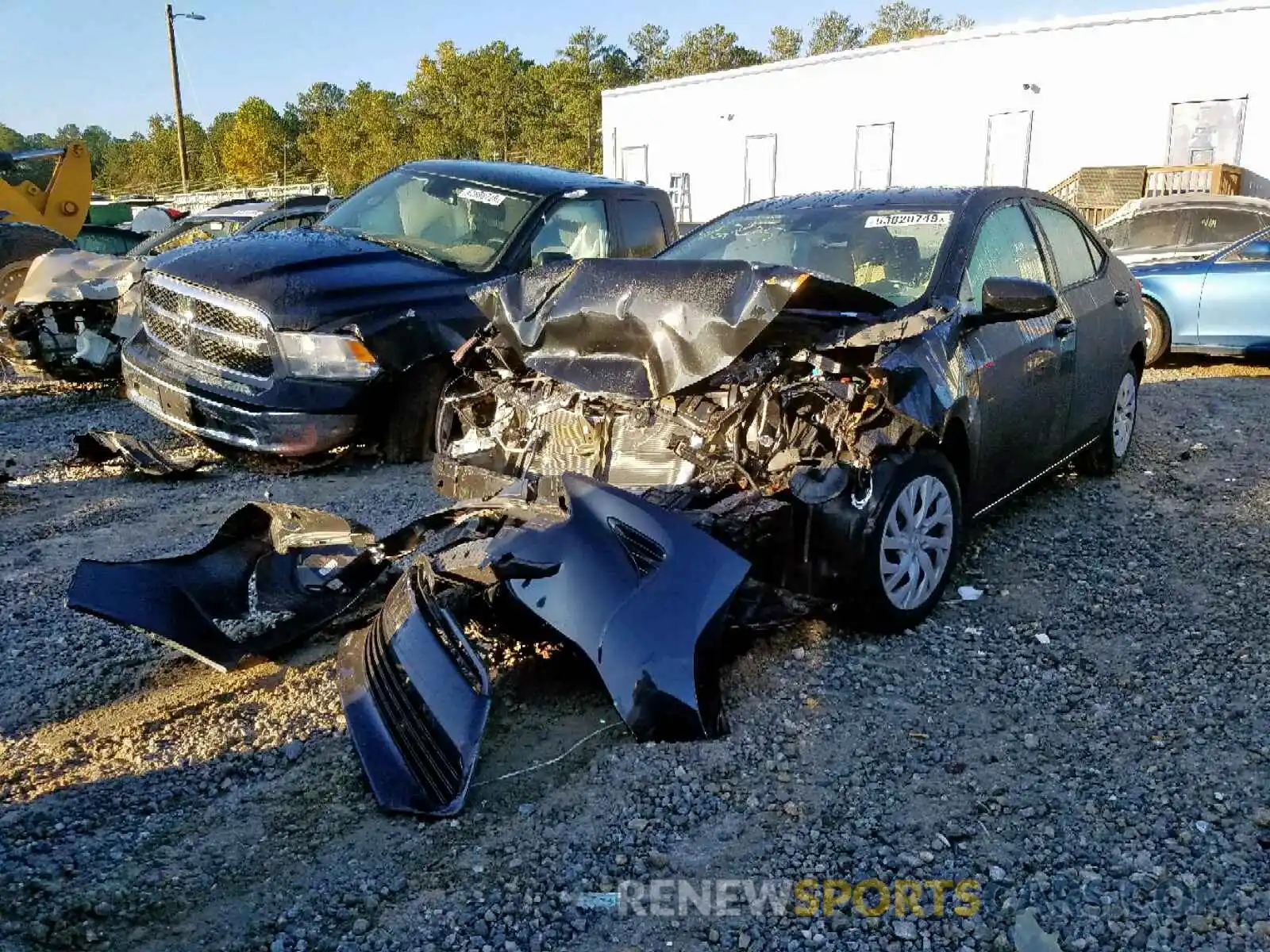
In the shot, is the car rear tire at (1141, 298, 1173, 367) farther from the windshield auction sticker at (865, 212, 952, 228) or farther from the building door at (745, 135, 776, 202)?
the building door at (745, 135, 776, 202)

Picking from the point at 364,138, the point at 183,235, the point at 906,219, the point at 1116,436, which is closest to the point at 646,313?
the point at 906,219

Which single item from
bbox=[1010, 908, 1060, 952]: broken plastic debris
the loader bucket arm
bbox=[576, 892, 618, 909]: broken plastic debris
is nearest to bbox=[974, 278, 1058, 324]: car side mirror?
bbox=[1010, 908, 1060, 952]: broken plastic debris

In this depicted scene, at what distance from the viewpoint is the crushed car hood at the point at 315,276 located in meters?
5.73

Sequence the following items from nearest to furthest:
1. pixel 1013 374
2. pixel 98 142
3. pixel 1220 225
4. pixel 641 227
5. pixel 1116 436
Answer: pixel 1013 374 < pixel 1116 436 < pixel 641 227 < pixel 1220 225 < pixel 98 142

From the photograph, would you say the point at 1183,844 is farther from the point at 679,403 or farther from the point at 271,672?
the point at 271,672

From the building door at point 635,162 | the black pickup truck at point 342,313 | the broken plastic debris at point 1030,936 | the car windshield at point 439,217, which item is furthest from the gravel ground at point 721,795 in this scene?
the building door at point 635,162

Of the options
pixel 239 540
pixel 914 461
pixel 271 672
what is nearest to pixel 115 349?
pixel 239 540

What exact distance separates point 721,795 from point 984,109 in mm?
22338

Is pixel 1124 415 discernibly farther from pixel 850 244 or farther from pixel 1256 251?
pixel 1256 251

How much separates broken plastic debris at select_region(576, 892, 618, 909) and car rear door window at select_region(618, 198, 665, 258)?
5241 mm

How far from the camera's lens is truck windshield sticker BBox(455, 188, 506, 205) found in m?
6.78

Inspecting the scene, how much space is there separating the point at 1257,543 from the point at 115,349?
8.06 meters

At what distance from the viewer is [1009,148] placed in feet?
72.0

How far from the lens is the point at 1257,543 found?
518 cm
